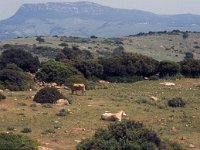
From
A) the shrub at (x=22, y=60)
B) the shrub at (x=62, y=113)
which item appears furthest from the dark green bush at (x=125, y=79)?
the shrub at (x=62, y=113)

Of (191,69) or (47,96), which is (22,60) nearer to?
(191,69)

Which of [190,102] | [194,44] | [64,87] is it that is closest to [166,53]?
[194,44]

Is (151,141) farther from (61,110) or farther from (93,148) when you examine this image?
(61,110)

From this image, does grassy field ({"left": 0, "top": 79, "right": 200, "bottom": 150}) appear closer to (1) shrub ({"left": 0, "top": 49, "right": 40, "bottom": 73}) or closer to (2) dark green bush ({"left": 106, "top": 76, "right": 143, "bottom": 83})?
(2) dark green bush ({"left": 106, "top": 76, "right": 143, "bottom": 83})

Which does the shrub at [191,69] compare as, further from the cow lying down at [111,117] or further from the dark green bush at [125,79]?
the cow lying down at [111,117]

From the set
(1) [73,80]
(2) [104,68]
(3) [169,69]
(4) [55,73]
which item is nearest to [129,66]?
(2) [104,68]

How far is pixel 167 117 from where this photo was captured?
24.7 metres

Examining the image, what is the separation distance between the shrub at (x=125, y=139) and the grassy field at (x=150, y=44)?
190 feet

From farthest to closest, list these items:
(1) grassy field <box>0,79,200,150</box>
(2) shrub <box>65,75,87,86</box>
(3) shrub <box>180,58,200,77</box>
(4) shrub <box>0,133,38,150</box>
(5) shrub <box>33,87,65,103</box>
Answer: (3) shrub <box>180,58,200,77</box>
(2) shrub <box>65,75,87,86</box>
(5) shrub <box>33,87,65,103</box>
(1) grassy field <box>0,79,200,150</box>
(4) shrub <box>0,133,38,150</box>

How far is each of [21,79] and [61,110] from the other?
37.9ft

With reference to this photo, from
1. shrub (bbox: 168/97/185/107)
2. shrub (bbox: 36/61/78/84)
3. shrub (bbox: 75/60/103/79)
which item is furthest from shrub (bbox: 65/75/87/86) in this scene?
shrub (bbox: 168/97/185/107)

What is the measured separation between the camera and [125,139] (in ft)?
53.5

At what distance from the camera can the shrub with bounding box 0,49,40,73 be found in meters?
46.3

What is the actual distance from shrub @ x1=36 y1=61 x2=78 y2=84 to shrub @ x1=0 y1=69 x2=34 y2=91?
3019mm
